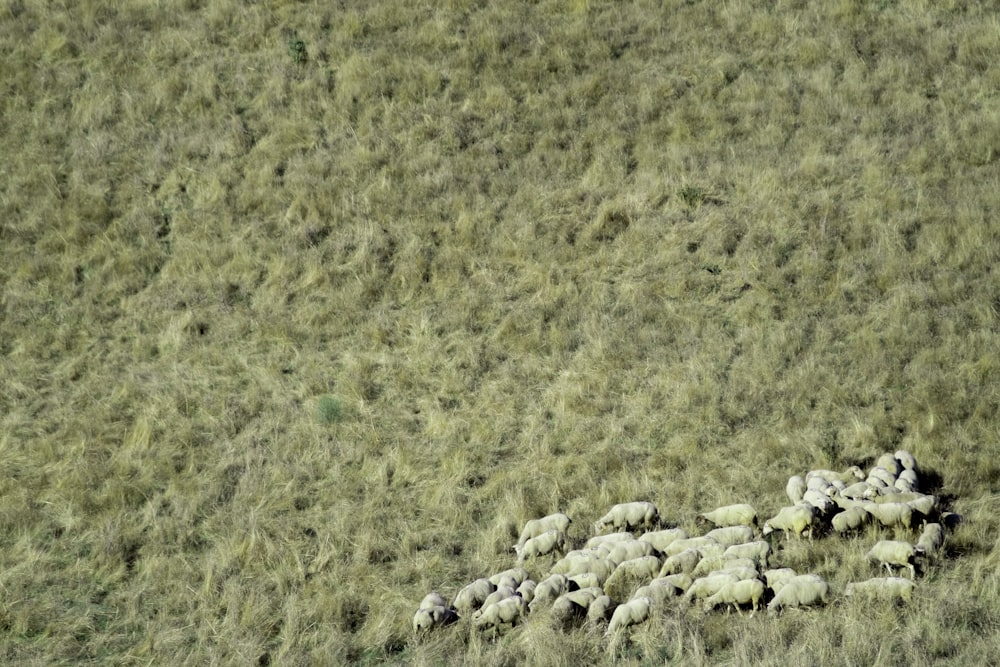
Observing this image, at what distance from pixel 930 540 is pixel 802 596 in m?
1.38

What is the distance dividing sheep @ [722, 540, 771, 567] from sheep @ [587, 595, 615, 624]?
1194mm

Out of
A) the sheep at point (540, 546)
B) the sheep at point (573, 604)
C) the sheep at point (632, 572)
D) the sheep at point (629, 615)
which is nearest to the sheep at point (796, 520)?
the sheep at point (632, 572)

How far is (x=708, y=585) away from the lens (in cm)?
806

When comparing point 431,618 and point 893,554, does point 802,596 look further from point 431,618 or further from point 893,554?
point 431,618

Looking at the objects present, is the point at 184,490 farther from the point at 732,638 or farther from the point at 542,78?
the point at 542,78

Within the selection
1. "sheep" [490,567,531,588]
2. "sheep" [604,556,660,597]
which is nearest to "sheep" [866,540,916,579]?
"sheep" [604,556,660,597]

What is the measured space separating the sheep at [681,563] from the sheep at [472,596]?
1553mm

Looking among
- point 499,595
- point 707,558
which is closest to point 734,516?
point 707,558

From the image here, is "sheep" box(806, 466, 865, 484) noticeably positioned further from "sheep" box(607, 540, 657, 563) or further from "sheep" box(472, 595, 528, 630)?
"sheep" box(472, 595, 528, 630)

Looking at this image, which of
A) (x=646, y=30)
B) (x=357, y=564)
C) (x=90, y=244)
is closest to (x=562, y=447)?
(x=357, y=564)

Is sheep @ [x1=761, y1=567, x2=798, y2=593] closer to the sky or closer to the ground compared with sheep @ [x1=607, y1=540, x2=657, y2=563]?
closer to the ground

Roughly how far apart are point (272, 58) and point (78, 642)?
1217 centimetres

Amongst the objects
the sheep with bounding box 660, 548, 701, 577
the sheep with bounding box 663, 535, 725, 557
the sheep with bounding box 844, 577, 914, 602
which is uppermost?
the sheep with bounding box 663, 535, 725, 557

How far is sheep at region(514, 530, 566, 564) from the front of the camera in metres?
9.27
